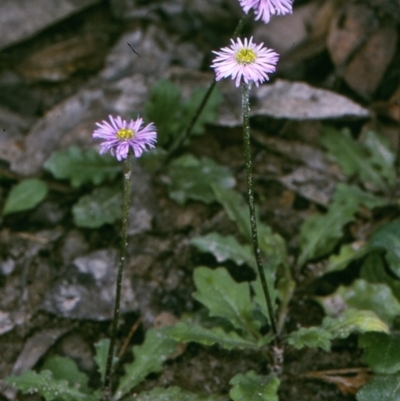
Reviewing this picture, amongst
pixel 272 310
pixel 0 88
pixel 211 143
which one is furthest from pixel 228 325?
pixel 0 88

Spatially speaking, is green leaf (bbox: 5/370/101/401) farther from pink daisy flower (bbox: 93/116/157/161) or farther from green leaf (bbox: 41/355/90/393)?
pink daisy flower (bbox: 93/116/157/161)

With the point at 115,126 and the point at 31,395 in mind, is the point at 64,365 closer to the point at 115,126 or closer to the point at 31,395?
the point at 31,395

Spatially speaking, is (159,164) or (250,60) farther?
(159,164)

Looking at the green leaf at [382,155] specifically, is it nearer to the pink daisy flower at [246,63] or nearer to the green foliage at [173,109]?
the green foliage at [173,109]

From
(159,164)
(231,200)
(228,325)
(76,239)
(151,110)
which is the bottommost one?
(228,325)

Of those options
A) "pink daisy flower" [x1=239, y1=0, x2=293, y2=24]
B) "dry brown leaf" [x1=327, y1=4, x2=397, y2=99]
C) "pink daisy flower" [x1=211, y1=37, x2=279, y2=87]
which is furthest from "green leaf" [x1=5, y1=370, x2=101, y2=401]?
"dry brown leaf" [x1=327, y1=4, x2=397, y2=99]
